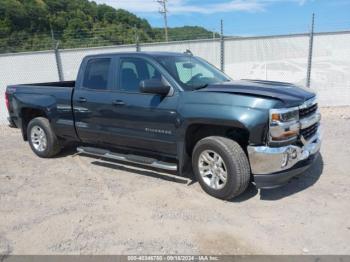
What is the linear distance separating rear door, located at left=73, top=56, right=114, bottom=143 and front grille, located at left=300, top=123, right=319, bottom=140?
286 cm

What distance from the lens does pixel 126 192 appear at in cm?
543

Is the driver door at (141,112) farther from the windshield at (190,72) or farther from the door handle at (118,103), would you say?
the windshield at (190,72)

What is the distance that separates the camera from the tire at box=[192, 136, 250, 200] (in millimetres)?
4695

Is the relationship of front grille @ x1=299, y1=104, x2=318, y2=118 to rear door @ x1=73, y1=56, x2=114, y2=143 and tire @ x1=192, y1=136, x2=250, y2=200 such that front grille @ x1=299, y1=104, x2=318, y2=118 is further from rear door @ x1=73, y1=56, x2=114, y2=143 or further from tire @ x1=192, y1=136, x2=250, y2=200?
rear door @ x1=73, y1=56, x2=114, y2=143

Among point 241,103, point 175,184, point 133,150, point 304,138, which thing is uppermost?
point 241,103

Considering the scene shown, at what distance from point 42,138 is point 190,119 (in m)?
3.59

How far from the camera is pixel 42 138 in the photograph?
7.33 m

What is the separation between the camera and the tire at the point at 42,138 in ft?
23.4

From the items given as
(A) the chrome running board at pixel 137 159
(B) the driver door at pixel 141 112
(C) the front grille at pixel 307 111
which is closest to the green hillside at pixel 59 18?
(A) the chrome running board at pixel 137 159

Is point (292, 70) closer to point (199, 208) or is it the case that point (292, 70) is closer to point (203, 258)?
point (199, 208)

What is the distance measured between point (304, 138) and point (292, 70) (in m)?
6.95

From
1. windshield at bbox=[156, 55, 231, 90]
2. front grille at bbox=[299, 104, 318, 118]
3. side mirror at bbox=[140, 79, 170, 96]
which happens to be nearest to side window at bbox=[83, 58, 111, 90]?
windshield at bbox=[156, 55, 231, 90]

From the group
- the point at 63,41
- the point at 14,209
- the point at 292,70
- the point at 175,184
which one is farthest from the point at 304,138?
the point at 63,41

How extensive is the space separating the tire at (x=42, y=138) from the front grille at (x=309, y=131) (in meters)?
4.46
